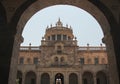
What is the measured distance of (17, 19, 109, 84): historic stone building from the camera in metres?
40.8

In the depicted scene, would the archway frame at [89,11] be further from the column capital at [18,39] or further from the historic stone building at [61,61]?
the historic stone building at [61,61]

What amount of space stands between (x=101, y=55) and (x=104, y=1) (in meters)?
39.1

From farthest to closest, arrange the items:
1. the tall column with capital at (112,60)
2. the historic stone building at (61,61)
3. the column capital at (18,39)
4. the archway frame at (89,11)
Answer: the historic stone building at (61,61)
the column capital at (18,39)
the archway frame at (89,11)
the tall column with capital at (112,60)

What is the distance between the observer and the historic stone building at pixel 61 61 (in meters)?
40.8

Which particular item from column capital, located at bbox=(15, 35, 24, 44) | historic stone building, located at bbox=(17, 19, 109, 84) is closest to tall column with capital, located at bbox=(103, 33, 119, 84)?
column capital, located at bbox=(15, 35, 24, 44)

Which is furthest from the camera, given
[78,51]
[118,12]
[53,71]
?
[78,51]

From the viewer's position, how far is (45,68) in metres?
41.0

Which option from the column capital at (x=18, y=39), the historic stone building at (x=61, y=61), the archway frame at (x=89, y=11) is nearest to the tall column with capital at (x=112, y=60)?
the archway frame at (x=89, y=11)

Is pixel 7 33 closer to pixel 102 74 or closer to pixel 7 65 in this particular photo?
pixel 7 65

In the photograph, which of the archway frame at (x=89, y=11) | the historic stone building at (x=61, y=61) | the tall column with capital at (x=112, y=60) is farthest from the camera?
the historic stone building at (x=61, y=61)

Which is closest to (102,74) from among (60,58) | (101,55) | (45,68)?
(101,55)

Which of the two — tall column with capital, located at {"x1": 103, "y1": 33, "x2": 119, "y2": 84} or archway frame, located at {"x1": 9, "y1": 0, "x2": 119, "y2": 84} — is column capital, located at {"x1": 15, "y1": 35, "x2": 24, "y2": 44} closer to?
archway frame, located at {"x1": 9, "y1": 0, "x2": 119, "y2": 84}

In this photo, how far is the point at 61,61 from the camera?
43156mm

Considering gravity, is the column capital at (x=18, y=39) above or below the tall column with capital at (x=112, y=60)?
above
